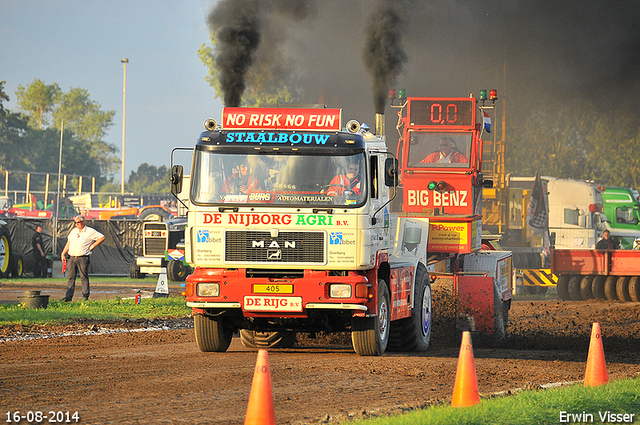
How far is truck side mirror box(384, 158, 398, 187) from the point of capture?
446 inches

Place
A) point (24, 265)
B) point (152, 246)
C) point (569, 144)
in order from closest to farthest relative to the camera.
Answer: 1. point (152, 246)
2. point (24, 265)
3. point (569, 144)

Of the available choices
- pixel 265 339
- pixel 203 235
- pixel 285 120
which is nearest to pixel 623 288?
pixel 265 339

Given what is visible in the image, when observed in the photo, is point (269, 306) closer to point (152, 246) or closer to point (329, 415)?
point (329, 415)

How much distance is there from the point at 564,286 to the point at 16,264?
18664 millimetres

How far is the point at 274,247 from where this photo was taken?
10820 millimetres

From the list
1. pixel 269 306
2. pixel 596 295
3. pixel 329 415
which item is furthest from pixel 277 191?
pixel 596 295

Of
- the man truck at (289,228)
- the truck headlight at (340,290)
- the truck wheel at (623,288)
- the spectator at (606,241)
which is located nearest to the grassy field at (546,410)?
the truck headlight at (340,290)

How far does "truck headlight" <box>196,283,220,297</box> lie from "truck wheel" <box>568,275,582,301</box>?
17.5 m

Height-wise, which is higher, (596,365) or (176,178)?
(176,178)

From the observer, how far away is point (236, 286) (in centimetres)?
1089

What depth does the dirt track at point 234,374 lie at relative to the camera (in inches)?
302

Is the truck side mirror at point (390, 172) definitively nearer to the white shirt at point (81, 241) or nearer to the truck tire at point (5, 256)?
the white shirt at point (81, 241)

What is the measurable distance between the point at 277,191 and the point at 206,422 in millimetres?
4401

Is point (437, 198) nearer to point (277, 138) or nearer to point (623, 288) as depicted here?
point (277, 138)
